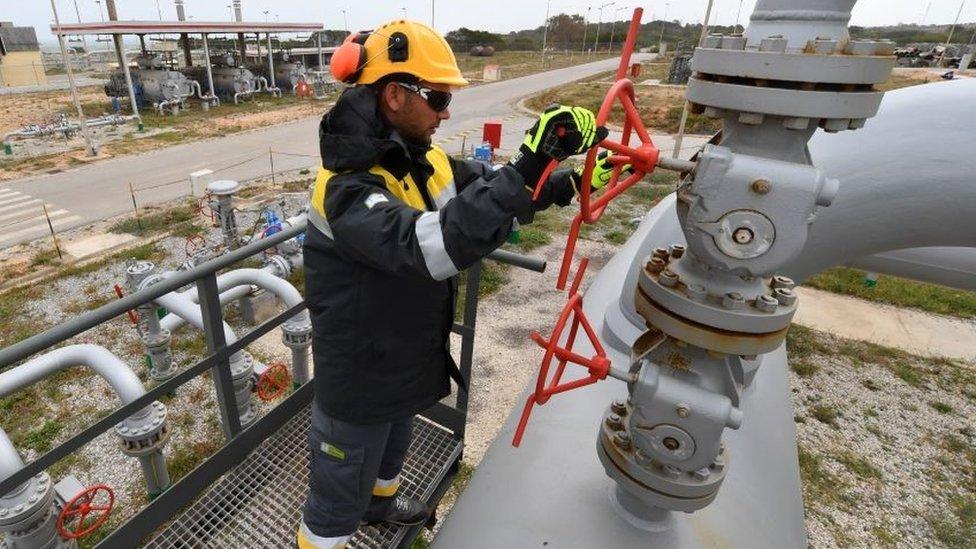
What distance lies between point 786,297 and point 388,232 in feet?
3.55

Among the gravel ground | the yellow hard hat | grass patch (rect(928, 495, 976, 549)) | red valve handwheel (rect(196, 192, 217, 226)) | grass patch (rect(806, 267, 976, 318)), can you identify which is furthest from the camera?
red valve handwheel (rect(196, 192, 217, 226))

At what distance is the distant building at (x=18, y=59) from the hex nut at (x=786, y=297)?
139 feet

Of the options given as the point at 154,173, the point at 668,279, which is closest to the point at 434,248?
the point at 668,279

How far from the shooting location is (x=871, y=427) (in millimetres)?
5055

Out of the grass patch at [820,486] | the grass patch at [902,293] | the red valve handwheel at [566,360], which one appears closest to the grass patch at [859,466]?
the grass patch at [820,486]

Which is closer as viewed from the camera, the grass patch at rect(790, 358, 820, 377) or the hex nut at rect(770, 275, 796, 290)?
the hex nut at rect(770, 275, 796, 290)

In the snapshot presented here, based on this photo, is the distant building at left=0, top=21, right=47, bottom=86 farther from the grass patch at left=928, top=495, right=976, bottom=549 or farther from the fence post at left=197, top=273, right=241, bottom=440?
the grass patch at left=928, top=495, right=976, bottom=549

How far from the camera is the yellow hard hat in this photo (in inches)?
72.2

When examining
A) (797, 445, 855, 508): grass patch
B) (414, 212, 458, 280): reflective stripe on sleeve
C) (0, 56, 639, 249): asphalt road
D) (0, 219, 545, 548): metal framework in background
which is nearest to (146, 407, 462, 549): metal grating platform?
(0, 219, 545, 548): metal framework in background

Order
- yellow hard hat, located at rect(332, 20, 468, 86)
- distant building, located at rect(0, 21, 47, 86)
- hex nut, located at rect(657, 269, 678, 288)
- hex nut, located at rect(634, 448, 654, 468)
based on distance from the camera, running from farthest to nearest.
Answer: distant building, located at rect(0, 21, 47, 86)
yellow hard hat, located at rect(332, 20, 468, 86)
hex nut, located at rect(634, 448, 654, 468)
hex nut, located at rect(657, 269, 678, 288)

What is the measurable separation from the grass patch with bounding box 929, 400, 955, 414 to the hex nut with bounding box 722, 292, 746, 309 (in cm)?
564

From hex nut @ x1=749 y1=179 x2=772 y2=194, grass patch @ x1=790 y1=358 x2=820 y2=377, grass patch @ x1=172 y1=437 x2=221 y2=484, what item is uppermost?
hex nut @ x1=749 y1=179 x2=772 y2=194

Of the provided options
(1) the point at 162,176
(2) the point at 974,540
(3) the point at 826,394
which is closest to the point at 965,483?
(2) the point at 974,540

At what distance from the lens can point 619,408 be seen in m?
1.69
